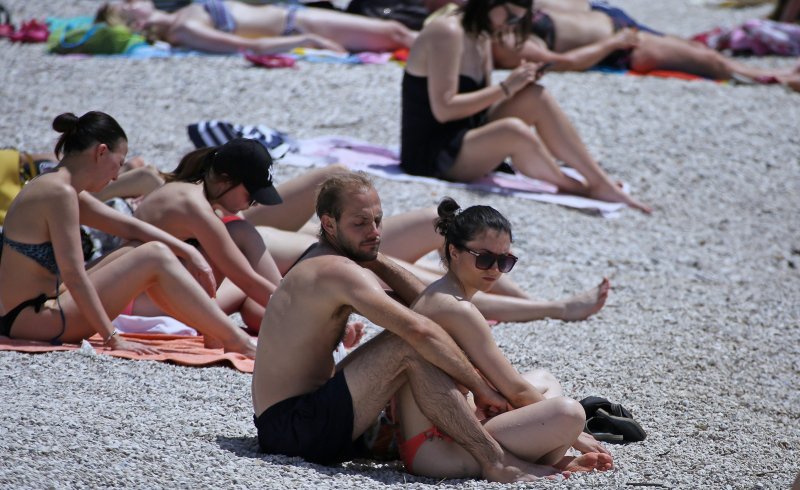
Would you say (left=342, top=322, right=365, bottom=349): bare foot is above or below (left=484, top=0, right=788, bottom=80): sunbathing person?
below

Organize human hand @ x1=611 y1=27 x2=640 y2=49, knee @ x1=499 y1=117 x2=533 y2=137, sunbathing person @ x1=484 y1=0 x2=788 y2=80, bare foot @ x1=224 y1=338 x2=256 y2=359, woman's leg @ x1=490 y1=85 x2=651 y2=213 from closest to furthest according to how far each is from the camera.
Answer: bare foot @ x1=224 y1=338 x2=256 y2=359 < knee @ x1=499 y1=117 x2=533 y2=137 < woman's leg @ x1=490 y1=85 x2=651 y2=213 < sunbathing person @ x1=484 y1=0 x2=788 y2=80 < human hand @ x1=611 y1=27 x2=640 y2=49

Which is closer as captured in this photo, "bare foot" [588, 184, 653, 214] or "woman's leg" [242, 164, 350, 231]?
"woman's leg" [242, 164, 350, 231]

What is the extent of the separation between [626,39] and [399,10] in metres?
2.31

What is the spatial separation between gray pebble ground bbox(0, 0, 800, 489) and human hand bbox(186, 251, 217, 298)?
1.59ft

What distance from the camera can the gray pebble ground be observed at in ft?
13.4

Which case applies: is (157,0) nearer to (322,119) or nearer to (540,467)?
(322,119)

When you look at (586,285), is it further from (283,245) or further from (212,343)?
(212,343)

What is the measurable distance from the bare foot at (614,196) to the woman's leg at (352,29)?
324 cm

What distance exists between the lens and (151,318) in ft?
19.4

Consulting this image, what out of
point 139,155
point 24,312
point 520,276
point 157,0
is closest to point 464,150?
point 520,276

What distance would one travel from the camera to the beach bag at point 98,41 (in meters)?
10.8

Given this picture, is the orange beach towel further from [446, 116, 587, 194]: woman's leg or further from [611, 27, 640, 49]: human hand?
[611, 27, 640, 49]: human hand

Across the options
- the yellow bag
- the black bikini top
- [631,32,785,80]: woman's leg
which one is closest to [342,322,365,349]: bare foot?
the yellow bag

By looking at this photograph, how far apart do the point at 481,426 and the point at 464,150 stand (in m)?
4.35
